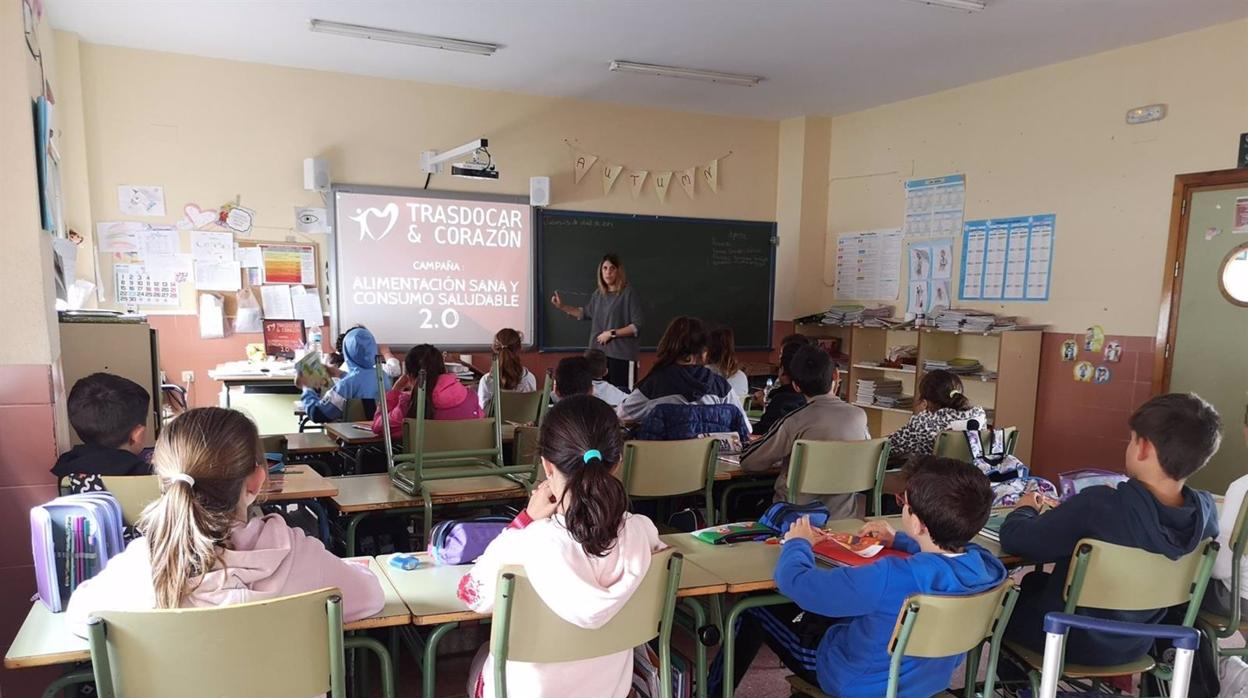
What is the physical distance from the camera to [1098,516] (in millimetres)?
1921

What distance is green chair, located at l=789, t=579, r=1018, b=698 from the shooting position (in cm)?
154

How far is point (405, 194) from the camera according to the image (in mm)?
5465

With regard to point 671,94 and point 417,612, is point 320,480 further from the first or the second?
point 671,94

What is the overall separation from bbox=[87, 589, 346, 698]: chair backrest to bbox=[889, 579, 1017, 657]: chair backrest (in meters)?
1.08

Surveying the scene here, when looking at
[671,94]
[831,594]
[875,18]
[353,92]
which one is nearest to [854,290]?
[671,94]

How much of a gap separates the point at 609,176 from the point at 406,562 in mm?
4602

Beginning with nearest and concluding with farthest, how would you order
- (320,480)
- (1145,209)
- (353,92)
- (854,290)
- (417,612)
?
(417,612) → (320,480) → (1145,209) → (353,92) → (854,290)

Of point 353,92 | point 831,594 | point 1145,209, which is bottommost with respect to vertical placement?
point 831,594

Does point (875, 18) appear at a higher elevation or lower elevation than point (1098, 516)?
higher

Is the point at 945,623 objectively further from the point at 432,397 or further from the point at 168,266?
the point at 168,266

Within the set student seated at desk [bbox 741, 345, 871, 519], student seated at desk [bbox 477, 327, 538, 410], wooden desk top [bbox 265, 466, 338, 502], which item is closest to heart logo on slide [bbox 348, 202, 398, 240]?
student seated at desk [bbox 477, 327, 538, 410]

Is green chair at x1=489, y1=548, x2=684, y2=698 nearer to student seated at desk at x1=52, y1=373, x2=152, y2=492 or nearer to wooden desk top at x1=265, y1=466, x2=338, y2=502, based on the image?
wooden desk top at x1=265, y1=466, x2=338, y2=502

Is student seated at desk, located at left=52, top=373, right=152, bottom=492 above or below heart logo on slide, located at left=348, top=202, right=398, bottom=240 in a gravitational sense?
below

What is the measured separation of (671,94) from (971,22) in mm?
2221
